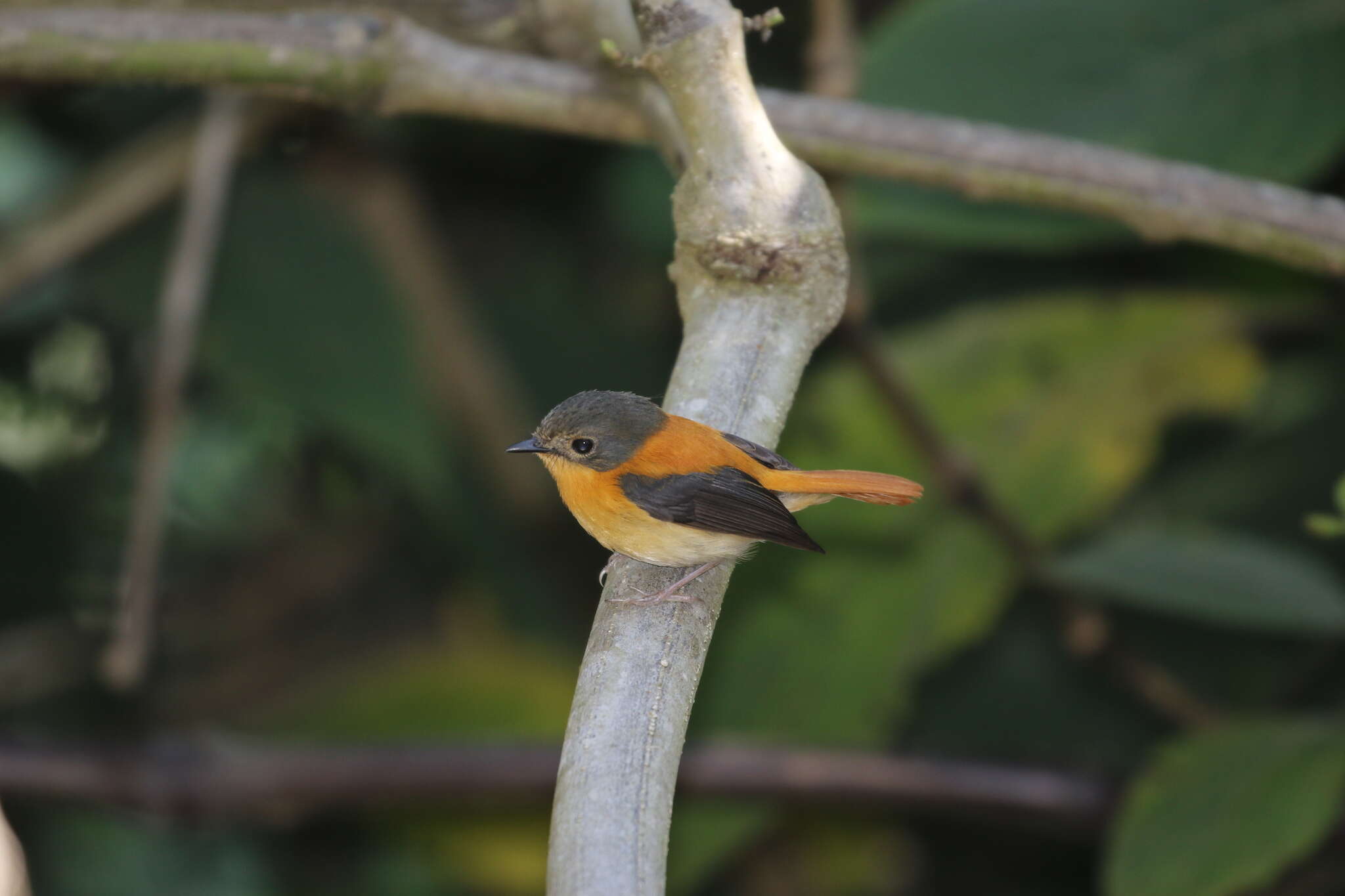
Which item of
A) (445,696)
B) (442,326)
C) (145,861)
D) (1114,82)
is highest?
(1114,82)

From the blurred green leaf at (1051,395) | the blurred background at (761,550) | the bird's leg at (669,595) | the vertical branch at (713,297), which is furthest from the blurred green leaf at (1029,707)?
the vertical branch at (713,297)

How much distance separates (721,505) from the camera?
2770 millimetres

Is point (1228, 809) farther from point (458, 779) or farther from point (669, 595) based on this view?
point (458, 779)

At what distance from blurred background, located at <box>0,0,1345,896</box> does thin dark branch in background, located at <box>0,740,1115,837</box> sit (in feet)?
0.05

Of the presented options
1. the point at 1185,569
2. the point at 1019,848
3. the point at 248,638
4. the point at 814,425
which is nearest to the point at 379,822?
the point at 248,638

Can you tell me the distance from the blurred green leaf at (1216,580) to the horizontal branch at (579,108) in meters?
0.94

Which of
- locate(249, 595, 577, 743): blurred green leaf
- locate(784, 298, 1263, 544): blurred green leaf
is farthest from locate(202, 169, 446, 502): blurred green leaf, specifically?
locate(784, 298, 1263, 544): blurred green leaf

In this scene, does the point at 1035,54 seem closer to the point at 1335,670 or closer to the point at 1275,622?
the point at 1275,622

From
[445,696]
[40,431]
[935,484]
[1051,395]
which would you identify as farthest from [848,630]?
[40,431]

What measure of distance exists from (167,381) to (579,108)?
134cm

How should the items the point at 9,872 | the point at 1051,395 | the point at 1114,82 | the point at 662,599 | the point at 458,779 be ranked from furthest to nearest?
the point at 1051,395
the point at 458,779
the point at 1114,82
the point at 662,599
the point at 9,872

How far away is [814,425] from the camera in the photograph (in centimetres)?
442

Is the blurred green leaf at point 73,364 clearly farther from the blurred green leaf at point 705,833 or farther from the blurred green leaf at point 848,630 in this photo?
the blurred green leaf at point 705,833

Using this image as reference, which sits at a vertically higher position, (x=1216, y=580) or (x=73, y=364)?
(x=73, y=364)
